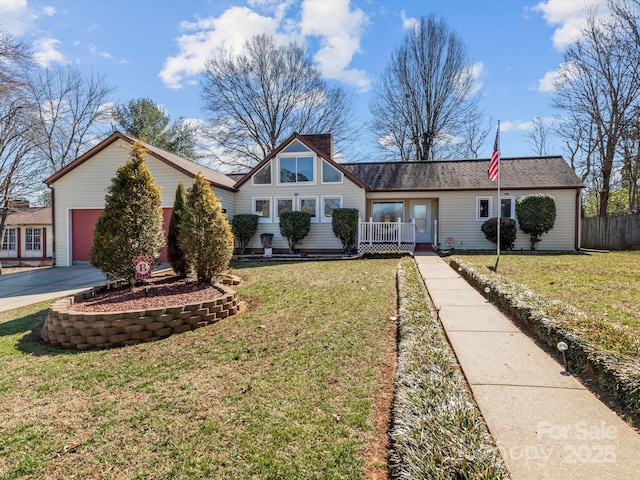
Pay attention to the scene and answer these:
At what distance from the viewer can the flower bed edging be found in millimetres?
2602

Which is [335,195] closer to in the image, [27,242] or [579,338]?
[579,338]

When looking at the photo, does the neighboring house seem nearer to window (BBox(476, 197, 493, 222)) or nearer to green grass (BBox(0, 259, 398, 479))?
green grass (BBox(0, 259, 398, 479))

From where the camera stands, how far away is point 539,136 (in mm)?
27828

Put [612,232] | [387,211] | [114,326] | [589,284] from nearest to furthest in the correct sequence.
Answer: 1. [114,326]
2. [589,284]
3. [387,211]
4. [612,232]

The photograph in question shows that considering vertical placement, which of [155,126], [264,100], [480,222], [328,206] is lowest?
[480,222]

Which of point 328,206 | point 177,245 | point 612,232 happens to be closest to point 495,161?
point 328,206

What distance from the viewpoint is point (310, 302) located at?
5.93 metres

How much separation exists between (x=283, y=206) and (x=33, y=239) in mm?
17649

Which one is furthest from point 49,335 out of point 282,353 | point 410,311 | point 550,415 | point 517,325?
point 517,325

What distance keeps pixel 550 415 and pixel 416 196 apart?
13915mm

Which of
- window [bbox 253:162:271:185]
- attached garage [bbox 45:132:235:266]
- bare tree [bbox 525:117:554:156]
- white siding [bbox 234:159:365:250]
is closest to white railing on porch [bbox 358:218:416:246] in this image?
white siding [bbox 234:159:365:250]

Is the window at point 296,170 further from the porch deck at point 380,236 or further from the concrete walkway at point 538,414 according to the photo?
the concrete walkway at point 538,414

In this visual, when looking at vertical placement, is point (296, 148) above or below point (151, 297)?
above

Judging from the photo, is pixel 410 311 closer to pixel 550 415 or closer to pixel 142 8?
pixel 550 415
